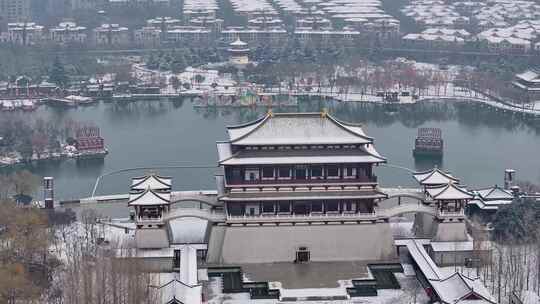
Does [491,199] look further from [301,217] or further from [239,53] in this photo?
[239,53]

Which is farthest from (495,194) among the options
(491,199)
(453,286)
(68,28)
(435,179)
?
(68,28)

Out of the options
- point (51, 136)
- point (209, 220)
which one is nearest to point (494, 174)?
Answer: point (209, 220)

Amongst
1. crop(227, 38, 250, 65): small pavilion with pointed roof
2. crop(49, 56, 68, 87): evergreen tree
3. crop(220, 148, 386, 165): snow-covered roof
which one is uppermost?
crop(227, 38, 250, 65): small pavilion with pointed roof

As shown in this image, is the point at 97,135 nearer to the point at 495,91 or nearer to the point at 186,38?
the point at 495,91

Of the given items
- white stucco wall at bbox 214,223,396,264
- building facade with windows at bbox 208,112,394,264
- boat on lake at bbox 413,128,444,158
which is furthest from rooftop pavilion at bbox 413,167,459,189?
boat on lake at bbox 413,128,444,158

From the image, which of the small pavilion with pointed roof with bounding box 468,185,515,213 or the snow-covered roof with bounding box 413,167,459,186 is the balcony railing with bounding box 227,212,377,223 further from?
the small pavilion with pointed roof with bounding box 468,185,515,213

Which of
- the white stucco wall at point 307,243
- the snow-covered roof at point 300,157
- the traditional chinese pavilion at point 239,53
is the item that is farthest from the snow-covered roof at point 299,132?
the traditional chinese pavilion at point 239,53
